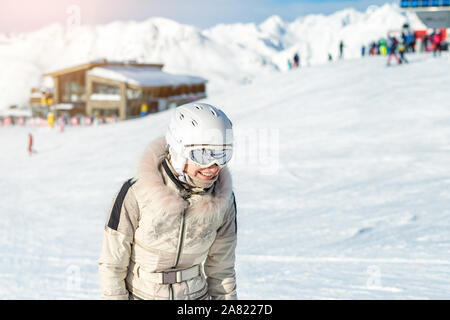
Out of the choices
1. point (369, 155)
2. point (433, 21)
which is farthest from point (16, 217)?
point (433, 21)

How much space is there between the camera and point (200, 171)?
252 centimetres

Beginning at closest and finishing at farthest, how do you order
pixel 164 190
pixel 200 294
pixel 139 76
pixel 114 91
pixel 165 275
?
1. pixel 164 190
2. pixel 165 275
3. pixel 200 294
4. pixel 114 91
5. pixel 139 76

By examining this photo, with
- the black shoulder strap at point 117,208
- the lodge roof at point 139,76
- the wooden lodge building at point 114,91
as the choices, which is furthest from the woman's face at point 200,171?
the lodge roof at point 139,76

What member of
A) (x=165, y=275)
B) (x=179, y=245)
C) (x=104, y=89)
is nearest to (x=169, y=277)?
(x=165, y=275)

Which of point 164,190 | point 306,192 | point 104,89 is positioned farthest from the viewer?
point 104,89

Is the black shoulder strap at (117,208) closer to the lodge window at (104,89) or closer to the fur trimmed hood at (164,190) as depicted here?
the fur trimmed hood at (164,190)

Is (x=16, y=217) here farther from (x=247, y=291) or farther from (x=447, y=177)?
(x=447, y=177)

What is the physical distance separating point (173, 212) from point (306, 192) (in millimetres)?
10134

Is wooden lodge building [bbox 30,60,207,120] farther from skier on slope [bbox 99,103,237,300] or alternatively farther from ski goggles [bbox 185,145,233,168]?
ski goggles [bbox 185,145,233,168]

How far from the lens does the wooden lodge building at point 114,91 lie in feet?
124

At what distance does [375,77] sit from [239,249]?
1675 centimetres

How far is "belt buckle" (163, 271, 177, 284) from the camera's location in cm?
264

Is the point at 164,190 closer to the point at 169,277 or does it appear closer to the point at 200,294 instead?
the point at 169,277

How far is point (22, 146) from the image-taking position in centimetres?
2569
